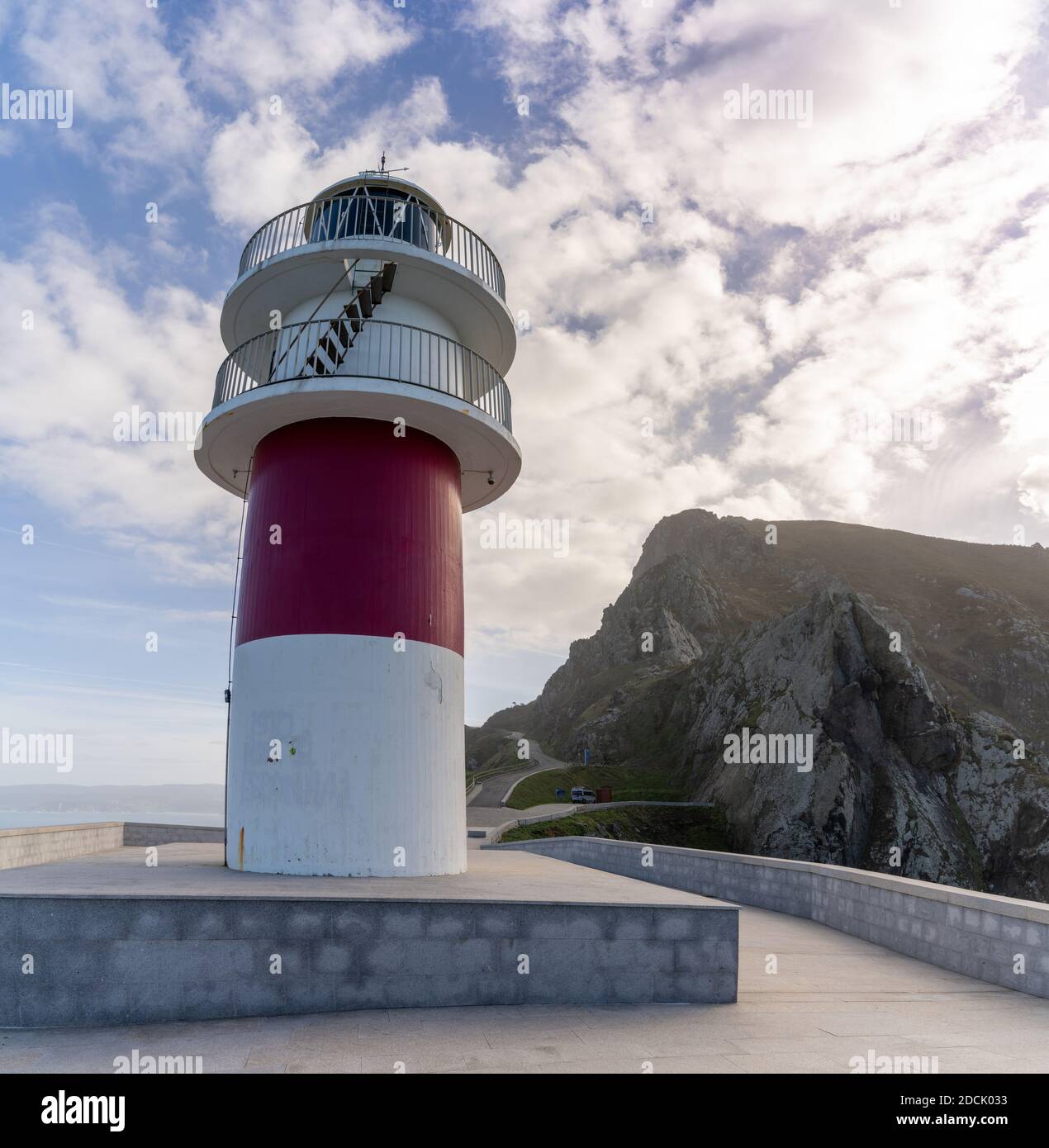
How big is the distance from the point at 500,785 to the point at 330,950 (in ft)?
187

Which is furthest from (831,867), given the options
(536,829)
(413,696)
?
(536,829)

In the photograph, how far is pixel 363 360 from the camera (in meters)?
12.5

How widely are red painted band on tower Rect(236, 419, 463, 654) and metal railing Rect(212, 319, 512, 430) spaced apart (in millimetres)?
845

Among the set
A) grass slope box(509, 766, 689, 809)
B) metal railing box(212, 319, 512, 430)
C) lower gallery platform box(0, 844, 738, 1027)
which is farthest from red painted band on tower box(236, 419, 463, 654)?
grass slope box(509, 766, 689, 809)

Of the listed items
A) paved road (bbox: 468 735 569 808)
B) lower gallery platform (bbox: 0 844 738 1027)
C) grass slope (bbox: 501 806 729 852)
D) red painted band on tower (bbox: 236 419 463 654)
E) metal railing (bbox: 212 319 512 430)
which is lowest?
grass slope (bbox: 501 806 729 852)

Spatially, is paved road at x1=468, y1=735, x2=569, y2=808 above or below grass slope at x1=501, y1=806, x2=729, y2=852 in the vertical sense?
above

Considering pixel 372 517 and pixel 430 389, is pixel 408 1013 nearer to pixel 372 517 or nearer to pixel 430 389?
→ pixel 372 517

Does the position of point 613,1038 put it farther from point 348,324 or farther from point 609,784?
point 609,784

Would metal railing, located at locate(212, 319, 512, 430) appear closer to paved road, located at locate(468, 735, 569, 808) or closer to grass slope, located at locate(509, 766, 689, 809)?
paved road, located at locate(468, 735, 569, 808)

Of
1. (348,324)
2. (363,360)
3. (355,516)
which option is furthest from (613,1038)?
(348,324)

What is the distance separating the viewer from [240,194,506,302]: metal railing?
13234 millimetres

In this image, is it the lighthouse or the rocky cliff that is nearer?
the lighthouse

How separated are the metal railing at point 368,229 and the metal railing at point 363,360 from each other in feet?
4.49

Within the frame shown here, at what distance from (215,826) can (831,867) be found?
17.7 m
